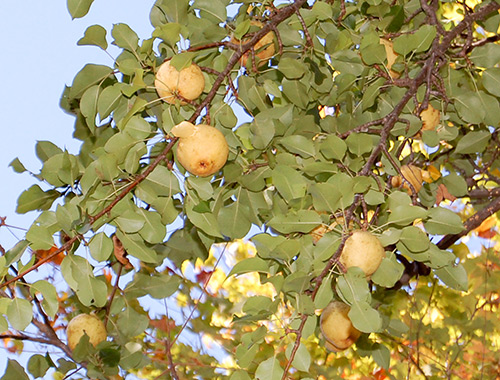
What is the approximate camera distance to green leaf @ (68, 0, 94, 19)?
1.26m

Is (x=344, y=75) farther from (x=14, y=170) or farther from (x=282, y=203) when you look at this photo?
(x=14, y=170)

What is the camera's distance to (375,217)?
1384 mm

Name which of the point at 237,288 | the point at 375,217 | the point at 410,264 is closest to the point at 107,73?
the point at 375,217

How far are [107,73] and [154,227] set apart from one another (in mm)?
350

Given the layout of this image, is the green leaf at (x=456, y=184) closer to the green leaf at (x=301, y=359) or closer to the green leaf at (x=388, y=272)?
the green leaf at (x=388, y=272)

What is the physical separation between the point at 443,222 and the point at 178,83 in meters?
0.59

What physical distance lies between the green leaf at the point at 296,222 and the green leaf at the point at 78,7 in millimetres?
524

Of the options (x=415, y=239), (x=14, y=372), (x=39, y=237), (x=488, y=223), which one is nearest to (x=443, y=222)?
(x=415, y=239)

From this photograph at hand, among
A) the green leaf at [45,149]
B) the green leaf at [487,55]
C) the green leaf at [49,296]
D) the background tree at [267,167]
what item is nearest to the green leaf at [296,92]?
the background tree at [267,167]

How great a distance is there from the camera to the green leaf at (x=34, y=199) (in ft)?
4.96

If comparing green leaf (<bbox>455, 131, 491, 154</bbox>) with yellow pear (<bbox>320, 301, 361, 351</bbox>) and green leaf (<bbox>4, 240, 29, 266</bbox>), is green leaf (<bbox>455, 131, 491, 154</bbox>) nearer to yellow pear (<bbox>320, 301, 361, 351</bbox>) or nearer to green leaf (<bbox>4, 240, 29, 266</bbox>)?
yellow pear (<bbox>320, 301, 361, 351</bbox>)

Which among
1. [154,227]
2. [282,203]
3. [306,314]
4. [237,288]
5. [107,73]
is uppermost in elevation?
[237,288]

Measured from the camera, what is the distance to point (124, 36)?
1382 millimetres

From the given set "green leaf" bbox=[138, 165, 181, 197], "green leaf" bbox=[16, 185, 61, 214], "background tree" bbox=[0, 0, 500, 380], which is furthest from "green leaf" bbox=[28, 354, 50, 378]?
"green leaf" bbox=[138, 165, 181, 197]
